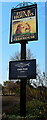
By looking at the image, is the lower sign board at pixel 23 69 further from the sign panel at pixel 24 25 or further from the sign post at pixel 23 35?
the sign panel at pixel 24 25

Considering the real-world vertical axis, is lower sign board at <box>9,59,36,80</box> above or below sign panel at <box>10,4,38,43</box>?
below

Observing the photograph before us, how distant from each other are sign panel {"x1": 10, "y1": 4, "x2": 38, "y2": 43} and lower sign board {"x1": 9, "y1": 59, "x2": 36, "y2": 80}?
4.47ft

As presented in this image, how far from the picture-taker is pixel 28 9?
Answer: 1358cm

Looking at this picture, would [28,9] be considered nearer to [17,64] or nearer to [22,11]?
[22,11]

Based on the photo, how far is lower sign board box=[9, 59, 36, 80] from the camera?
12648 mm

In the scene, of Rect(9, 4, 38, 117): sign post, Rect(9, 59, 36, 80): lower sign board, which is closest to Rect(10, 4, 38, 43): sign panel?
Rect(9, 4, 38, 117): sign post


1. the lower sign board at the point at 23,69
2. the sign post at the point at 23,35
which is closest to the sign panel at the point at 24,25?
the sign post at the point at 23,35

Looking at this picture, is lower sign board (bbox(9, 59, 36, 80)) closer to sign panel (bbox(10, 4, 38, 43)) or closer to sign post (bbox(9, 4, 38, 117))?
sign post (bbox(9, 4, 38, 117))

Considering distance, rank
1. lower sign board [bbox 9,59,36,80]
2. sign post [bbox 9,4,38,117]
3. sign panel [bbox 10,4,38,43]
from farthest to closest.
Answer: sign panel [bbox 10,4,38,43] < sign post [bbox 9,4,38,117] < lower sign board [bbox 9,59,36,80]

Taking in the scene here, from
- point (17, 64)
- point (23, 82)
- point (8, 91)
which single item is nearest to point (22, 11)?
point (17, 64)

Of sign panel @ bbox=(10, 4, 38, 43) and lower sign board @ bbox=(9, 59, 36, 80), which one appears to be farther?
sign panel @ bbox=(10, 4, 38, 43)

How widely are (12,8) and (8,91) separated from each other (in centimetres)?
1109

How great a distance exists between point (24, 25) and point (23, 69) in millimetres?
2463

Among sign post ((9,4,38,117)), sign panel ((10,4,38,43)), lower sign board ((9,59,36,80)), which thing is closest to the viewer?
lower sign board ((9,59,36,80))
